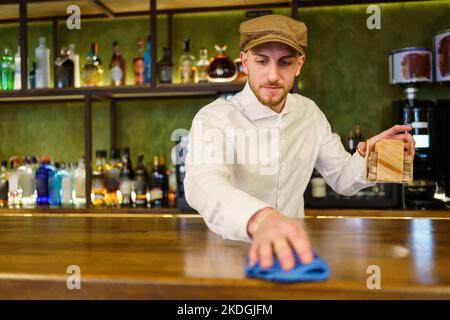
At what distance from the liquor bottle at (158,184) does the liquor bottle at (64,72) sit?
644mm

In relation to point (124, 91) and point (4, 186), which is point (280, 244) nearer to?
point (124, 91)

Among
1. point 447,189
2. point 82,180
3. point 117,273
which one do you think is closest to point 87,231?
point 117,273

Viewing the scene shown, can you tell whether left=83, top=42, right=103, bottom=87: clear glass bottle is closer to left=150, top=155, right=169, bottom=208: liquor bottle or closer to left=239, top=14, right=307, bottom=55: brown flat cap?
left=150, top=155, right=169, bottom=208: liquor bottle

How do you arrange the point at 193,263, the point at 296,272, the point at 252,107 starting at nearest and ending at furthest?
the point at 296,272 < the point at 193,263 < the point at 252,107

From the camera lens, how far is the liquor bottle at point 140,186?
272cm

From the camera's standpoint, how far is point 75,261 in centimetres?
91

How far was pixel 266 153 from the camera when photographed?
1.64 metres

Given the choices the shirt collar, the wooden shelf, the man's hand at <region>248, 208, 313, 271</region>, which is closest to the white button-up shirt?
the shirt collar

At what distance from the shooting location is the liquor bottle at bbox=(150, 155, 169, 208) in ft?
8.97

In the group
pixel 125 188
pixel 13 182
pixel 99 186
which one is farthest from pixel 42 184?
pixel 125 188

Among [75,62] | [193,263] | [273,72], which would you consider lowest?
[193,263]

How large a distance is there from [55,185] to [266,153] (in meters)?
1.65

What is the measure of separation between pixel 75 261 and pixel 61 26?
253cm
